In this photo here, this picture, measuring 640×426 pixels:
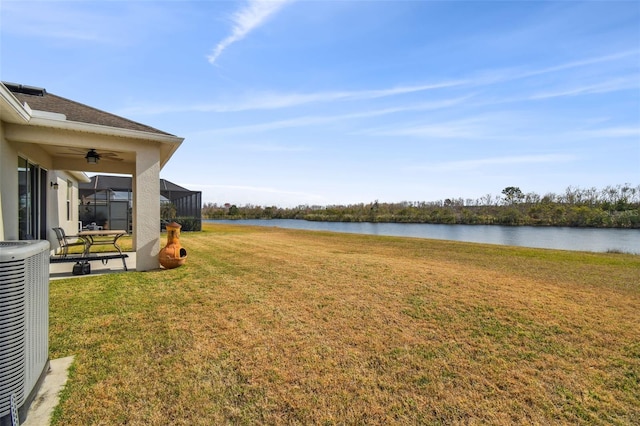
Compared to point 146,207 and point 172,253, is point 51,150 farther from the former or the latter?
point 172,253

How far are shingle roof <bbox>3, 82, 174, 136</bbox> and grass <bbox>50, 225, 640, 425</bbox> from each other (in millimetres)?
3229

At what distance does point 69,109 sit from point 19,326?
680cm

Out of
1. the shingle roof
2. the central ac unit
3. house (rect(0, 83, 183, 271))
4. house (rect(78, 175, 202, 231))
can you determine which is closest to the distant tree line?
house (rect(78, 175, 202, 231))

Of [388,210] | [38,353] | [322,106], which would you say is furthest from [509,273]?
[388,210]

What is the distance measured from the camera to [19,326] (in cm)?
183

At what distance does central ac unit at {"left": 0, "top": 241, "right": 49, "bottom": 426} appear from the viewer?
1728 mm

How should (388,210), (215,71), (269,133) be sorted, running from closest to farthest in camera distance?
1. (215,71)
2. (269,133)
3. (388,210)

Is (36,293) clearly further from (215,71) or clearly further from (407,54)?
(407,54)

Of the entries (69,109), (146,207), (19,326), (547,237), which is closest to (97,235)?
(146,207)

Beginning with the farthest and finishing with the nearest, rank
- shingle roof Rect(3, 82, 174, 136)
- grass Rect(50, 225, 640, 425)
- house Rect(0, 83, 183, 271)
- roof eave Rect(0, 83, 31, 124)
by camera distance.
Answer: shingle roof Rect(3, 82, 174, 136)
house Rect(0, 83, 183, 271)
roof eave Rect(0, 83, 31, 124)
grass Rect(50, 225, 640, 425)

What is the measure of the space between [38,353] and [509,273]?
832 cm

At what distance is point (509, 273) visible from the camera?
7.30 metres

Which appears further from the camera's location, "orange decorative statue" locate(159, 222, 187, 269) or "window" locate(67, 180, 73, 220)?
"window" locate(67, 180, 73, 220)

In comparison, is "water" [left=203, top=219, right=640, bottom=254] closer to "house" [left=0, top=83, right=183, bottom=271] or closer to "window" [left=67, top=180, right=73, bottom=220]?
"house" [left=0, top=83, right=183, bottom=271]
